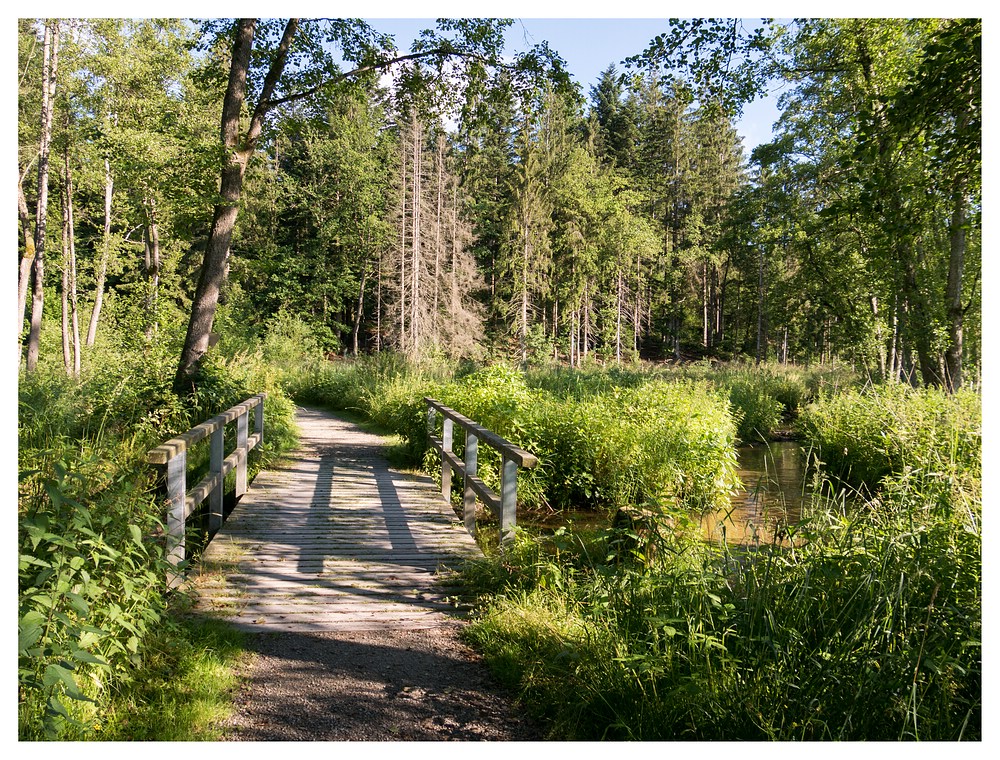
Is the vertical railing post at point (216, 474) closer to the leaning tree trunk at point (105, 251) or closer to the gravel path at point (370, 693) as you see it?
the gravel path at point (370, 693)

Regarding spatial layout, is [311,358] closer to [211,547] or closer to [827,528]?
[211,547]

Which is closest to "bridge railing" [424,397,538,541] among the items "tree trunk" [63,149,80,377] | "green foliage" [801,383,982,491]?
"green foliage" [801,383,982,491]

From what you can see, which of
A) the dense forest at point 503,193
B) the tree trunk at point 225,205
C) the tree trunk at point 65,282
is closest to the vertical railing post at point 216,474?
the tree trunk at point 225,205

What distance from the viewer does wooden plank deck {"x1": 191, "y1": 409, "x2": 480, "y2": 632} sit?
4535 mm

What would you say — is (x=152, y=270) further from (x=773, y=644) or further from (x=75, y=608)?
(x=773, y=644)

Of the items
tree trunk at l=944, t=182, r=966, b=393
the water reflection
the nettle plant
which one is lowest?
the water reflection

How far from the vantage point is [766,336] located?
1708 inches

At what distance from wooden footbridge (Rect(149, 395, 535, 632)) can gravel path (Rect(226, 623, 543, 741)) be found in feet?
0.87

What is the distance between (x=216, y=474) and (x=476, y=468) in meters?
2.83

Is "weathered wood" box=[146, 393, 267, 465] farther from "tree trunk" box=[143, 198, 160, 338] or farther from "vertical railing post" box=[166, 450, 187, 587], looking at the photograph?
"tree trunk" box=[143, 198, 160, 338]

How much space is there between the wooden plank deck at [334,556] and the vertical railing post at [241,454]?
183mm

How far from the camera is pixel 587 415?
31.5 feet

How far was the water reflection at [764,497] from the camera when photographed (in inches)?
208
